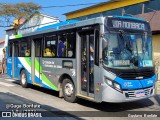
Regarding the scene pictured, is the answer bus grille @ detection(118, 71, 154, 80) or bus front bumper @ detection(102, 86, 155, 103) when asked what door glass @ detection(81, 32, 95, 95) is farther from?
bus grille @ detection(118, 71, 154, 80)

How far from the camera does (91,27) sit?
883 centimetres

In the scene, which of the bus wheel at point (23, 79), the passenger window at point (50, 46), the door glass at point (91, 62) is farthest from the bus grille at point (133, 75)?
the bus wheel at point (23, 79)

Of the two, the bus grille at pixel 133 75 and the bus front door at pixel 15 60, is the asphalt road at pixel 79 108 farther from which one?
the bus front door at pixel 15 60

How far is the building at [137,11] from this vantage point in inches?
778

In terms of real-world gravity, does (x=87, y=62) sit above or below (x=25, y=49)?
below

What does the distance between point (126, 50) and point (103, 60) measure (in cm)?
80

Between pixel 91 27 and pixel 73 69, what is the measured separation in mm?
1735

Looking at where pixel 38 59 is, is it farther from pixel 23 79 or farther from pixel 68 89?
pixel 68 89

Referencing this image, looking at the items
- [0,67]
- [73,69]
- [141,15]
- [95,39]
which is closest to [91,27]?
[95,39]

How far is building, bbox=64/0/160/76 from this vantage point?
778 inches

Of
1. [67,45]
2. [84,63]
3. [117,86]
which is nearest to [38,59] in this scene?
[67,45]

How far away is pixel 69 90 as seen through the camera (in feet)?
33.1

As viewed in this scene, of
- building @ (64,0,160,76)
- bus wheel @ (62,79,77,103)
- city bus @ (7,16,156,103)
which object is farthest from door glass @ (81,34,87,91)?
building @ (64,0,160,76)

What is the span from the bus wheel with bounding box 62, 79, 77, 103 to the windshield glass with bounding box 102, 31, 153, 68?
2.21 m
